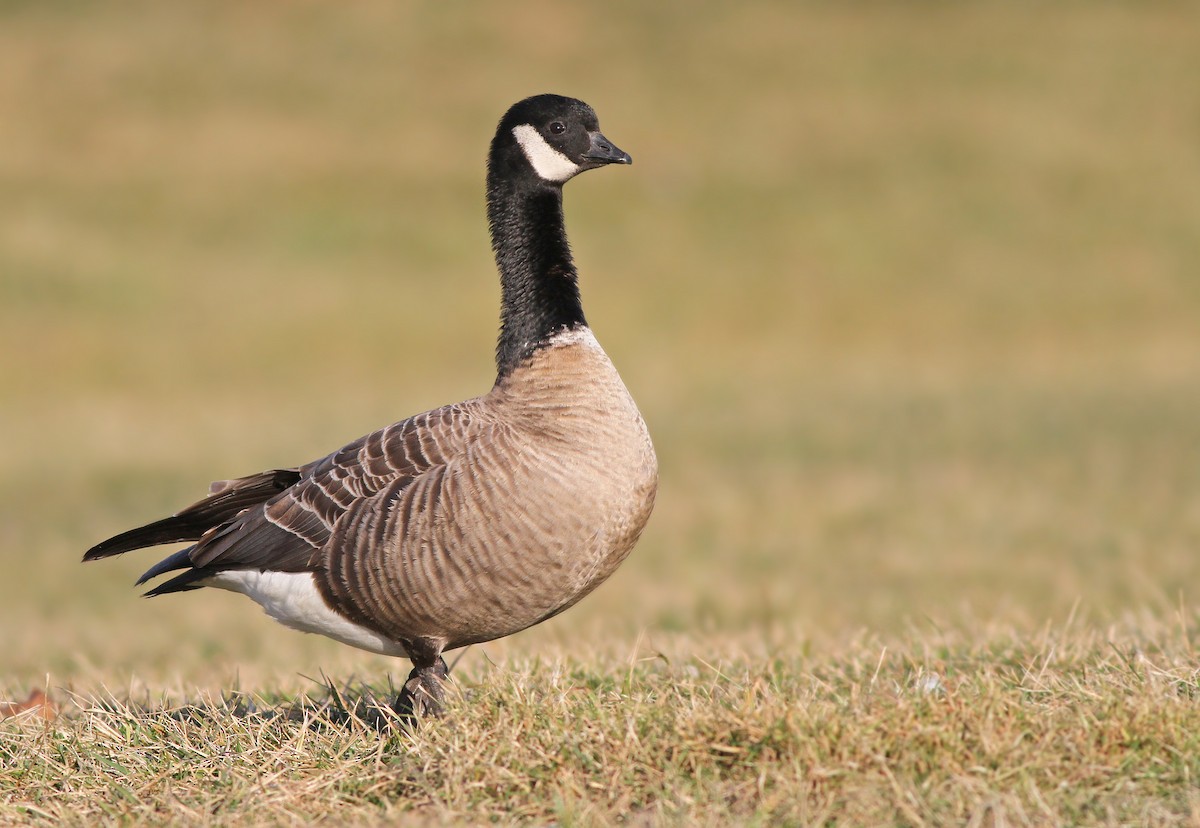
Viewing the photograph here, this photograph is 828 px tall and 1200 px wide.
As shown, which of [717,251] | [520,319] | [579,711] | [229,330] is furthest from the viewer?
[717,251]

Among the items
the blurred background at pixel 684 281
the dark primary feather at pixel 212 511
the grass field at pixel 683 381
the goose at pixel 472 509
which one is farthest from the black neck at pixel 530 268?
the blurred background at pixel 684 281

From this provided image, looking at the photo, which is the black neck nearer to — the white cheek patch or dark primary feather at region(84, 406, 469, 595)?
the white cheek patch

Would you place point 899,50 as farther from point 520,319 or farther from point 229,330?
point 520,319

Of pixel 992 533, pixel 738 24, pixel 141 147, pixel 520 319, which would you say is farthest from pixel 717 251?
pixel 520 319

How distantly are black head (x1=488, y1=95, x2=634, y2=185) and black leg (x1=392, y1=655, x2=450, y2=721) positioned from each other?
7.69 feet

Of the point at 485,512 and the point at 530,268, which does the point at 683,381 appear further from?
the point at 485,512

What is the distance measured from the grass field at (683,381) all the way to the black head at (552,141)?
2.35 meters

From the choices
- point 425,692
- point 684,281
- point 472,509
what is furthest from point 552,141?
point 684,281

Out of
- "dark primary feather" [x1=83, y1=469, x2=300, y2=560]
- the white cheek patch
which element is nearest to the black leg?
"dark primary feather" [x1=83, y1=469, x2=300, y2=560]

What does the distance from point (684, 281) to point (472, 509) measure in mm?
25593

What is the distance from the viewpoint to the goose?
17.6 ft

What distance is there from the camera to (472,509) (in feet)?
17.6

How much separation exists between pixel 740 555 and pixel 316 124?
23.4 meters

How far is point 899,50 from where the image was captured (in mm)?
37719
